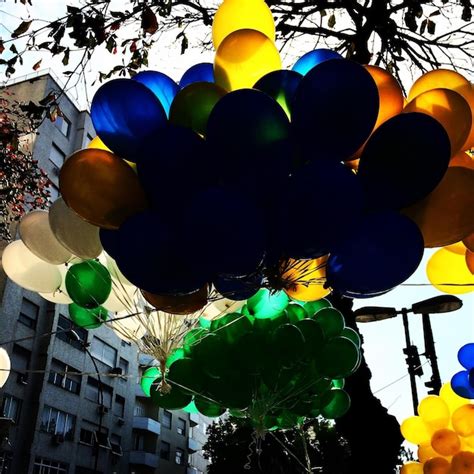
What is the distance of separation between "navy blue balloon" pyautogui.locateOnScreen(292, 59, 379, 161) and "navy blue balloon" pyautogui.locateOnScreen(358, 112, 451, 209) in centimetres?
11

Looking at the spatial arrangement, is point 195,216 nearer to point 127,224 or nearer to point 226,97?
point 127,224

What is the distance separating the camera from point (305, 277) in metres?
3.32

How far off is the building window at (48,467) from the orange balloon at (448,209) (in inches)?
931

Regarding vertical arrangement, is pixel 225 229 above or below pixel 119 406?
below

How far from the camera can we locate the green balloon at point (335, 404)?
4.98 m

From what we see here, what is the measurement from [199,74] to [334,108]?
117 centimetres

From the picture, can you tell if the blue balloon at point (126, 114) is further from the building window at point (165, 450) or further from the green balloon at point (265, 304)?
the building window at point (165, 450)

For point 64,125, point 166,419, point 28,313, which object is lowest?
point 28,313

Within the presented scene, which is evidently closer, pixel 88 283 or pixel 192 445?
pixel 88 283

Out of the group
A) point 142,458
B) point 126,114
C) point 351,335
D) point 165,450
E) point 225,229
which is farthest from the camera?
point 165,450

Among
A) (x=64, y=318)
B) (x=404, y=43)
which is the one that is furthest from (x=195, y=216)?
(x=64, y=318)

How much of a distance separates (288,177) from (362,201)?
1.19ft

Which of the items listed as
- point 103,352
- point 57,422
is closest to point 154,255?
point 57,422

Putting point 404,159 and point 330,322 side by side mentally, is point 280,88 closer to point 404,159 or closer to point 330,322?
point 404,159
